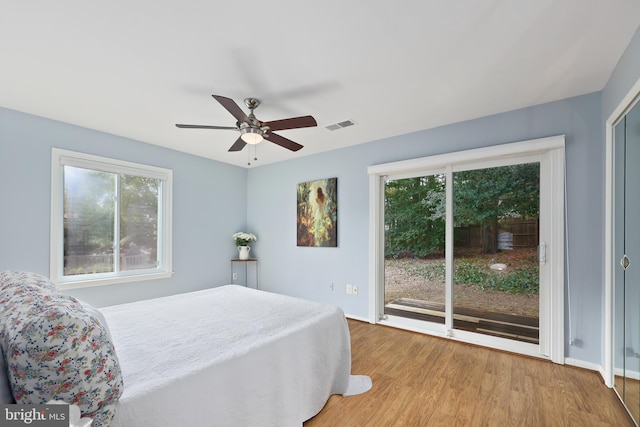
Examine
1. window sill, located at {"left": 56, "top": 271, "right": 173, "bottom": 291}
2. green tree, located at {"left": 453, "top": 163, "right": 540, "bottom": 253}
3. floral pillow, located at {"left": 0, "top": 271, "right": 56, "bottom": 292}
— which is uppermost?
green tree, located at {"left": 453, "top": 163, "right": 540, "bottom": 253}

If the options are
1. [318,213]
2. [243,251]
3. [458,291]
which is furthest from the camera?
[243,251]

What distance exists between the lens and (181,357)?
4.73ft

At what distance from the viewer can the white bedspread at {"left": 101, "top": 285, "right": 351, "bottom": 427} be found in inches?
47.6

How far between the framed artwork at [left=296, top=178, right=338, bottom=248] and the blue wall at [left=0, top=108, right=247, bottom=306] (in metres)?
1.36

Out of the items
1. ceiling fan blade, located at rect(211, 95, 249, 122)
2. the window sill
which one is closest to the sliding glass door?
ceiling fan blade, located at rect(211, 95, 249, 122)

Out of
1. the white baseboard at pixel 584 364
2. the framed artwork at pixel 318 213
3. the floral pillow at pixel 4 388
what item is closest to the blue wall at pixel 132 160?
the framed artwork at pixel 318 213

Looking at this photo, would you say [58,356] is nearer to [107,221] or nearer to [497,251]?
[107,221]

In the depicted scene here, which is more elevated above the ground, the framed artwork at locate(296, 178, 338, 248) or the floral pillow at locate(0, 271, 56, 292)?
the framed artwork at locate(296, 178, 338, 248)

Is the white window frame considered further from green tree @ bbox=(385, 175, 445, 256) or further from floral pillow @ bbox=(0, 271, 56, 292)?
floral pillow @ bbox=(0, 271, 56, 292)

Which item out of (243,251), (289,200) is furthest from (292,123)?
(243,251)

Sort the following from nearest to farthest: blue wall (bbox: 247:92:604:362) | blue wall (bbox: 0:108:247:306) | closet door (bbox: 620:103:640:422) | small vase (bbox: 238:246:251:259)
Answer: closet door (bbox: 620:103:640:422)
blue wall (bbox: 247:92:604:362)
blue wall (bbox: 0:108:247:306)
small vase (bbox: 238:246:251:259)

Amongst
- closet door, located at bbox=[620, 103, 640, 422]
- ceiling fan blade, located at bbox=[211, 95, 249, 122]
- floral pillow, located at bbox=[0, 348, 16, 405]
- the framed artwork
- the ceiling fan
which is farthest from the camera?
the framed artwork

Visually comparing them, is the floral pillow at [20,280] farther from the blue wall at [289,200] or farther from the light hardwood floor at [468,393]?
the blue wall at [289,200]

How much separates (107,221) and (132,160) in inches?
33.2
